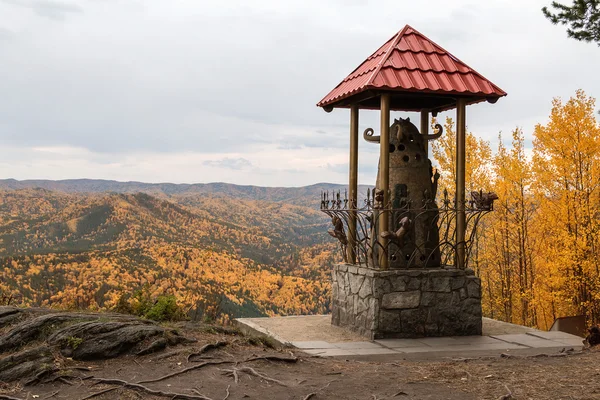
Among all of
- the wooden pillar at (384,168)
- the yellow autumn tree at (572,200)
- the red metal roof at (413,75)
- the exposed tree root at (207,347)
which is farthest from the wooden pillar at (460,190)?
the yellow autumn tree at (572,200)

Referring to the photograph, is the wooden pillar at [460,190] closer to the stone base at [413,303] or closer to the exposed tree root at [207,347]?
the stone base at [413,303]

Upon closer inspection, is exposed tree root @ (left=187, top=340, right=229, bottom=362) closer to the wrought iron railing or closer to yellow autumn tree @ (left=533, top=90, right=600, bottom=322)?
the wrought iron railing

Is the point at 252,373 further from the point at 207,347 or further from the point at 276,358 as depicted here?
the point at 207,347

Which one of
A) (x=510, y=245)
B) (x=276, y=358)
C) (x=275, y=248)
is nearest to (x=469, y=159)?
(x=510, y=245)

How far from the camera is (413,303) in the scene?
8312mm

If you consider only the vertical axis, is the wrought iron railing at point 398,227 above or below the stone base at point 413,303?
above

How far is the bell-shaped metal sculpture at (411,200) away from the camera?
8.79 m

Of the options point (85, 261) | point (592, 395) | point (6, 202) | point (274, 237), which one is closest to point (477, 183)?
point (592, 395)

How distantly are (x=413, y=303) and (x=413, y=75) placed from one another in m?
3.14

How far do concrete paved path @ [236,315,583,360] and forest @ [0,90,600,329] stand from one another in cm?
239

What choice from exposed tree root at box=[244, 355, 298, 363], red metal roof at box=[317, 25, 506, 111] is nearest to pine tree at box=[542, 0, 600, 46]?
red metal roof at box=[317, 25, 506, 111]

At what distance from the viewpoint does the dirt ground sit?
547cm

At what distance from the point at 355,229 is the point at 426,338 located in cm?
186

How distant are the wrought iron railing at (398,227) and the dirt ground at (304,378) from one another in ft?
6.85
